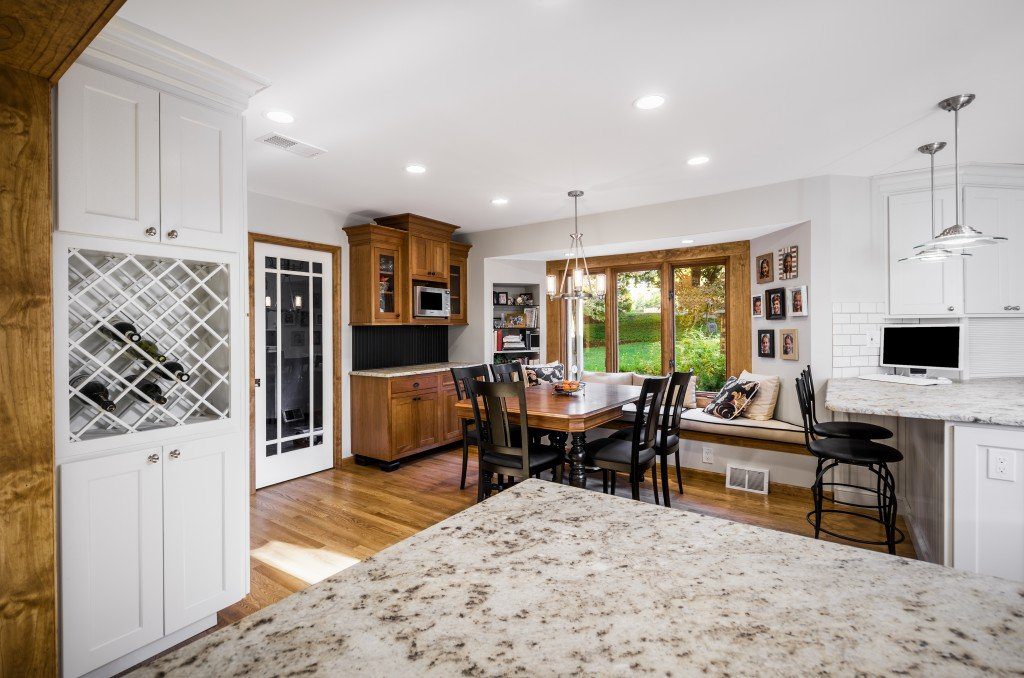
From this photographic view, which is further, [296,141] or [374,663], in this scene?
[296,141]

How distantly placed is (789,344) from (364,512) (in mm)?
3589

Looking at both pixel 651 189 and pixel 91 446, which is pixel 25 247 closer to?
pixel 91 446

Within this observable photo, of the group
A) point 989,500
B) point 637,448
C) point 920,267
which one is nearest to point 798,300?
A: point 920,267

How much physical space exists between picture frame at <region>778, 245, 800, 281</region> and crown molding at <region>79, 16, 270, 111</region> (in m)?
3.83

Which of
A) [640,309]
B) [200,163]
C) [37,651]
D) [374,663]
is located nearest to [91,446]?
[37,651]

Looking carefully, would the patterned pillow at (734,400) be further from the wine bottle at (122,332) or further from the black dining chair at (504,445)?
the wine bottle at (122,332)

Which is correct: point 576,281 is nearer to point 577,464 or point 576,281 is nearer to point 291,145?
point 577,464

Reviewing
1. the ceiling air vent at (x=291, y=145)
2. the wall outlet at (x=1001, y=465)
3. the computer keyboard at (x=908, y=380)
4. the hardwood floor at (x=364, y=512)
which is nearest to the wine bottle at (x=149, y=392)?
the hardwood floor at (x=364, y=512)

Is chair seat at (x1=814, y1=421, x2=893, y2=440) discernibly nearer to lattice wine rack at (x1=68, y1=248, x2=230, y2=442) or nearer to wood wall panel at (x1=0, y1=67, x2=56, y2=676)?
lattice wine rack at (x1=68, y1=248, x2=230, y2=442)

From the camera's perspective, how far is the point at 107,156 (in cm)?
185

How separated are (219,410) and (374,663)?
201cm

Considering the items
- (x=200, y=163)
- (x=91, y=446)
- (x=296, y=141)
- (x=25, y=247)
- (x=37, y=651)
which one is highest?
(x=296, y=141)

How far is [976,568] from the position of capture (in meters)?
2.09

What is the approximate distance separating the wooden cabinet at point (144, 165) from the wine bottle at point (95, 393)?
57cm
